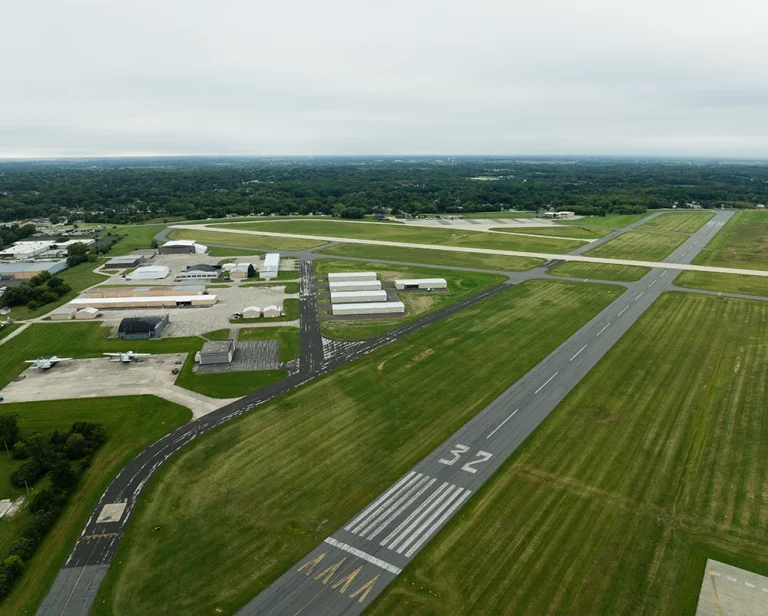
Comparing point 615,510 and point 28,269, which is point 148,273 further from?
point 615,510

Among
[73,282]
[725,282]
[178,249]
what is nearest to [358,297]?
[73,282]

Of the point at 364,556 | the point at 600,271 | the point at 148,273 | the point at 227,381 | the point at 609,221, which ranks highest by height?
the point at 609,221

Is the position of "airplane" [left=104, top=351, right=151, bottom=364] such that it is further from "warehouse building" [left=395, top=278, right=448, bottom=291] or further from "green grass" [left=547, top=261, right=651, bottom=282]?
"green grass" [left=547, top=261, right=651, bottom=282]

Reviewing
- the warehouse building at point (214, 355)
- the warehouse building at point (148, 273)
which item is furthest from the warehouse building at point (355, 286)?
the warehouse building at point (148, 273)

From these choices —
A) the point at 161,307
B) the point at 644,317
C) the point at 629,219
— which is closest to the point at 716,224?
the point at 629,219

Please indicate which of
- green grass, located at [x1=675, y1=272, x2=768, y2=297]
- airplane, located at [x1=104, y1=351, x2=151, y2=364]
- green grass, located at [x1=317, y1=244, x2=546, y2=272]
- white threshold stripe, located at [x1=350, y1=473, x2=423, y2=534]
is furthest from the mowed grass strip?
green grass, located at [x1=675, y1=272, x2=768, y2=297]
